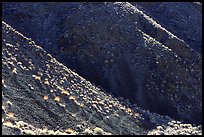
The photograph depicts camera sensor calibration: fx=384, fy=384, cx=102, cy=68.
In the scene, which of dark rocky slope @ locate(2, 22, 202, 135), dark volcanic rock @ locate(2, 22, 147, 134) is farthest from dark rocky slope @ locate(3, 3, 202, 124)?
dark volcanic rock @ locate(2, 22, 147, 134)

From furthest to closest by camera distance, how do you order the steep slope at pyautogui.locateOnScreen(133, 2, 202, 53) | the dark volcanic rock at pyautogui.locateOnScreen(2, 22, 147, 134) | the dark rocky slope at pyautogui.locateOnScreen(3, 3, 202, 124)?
1. the steep slope at pyautogui.locateOnScreen(133, 2, 202, 53)
2. the dark rocky slope at pyautogui.locateOnScreen(3, 3, 202, 124)
3. the dark volcanic rock at pyautogui.locateOnScreen(2, 22, 147, 134)

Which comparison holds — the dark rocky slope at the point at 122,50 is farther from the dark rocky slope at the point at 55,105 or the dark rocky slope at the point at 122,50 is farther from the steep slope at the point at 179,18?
the steep slope at the point at 179,18

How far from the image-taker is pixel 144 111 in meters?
35.6

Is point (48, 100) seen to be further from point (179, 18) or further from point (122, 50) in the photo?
point (179, 18)

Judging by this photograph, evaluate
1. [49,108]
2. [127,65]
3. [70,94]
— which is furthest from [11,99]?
[127,65]

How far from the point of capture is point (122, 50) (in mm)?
42312

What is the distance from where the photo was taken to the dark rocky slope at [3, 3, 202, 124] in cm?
3878

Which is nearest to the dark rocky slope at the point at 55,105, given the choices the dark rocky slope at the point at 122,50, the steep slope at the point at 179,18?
the dark rocky slope at the point at 122,50

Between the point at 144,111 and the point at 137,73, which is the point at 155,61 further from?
the point at 144,111

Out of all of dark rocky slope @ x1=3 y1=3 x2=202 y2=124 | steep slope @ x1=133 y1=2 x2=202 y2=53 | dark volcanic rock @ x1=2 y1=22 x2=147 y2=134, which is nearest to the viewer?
dark volcanic rock @ x1=2 y1=22 x2=147 y2=134

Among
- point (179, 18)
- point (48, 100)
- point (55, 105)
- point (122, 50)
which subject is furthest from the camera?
point (179, 18)

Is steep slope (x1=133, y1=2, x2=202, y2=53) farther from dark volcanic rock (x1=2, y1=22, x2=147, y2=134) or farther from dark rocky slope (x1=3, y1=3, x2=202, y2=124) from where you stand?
dark volcanic rock (x1=2, y1=22, x2=147, y2=134)

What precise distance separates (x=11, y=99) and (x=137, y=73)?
53.1 feet

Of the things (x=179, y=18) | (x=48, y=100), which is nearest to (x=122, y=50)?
(x=48, y=100)
